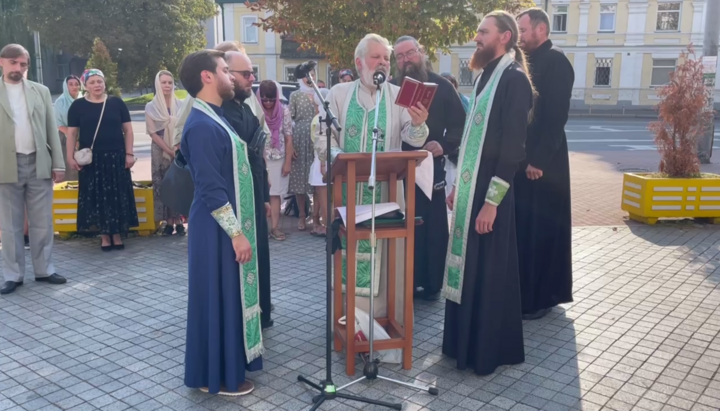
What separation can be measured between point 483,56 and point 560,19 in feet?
Answer: 123

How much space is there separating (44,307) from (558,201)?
4.41 meters

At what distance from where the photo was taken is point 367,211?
400cm

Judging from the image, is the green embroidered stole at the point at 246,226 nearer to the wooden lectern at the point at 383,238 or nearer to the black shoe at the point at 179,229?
the wooden lectern at the point at 383,238

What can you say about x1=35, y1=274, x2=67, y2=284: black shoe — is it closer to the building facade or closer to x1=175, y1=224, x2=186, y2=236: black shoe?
x1=175, y1=224, x2=186, y2=236: black shoe

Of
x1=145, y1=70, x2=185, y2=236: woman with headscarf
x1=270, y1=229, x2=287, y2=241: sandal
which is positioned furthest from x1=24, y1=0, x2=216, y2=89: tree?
x1=270, y1=229, x2=287, y2=241: sandal

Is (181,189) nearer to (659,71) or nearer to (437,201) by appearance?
(437,201)

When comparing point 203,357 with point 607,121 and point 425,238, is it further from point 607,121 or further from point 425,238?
point 607,121

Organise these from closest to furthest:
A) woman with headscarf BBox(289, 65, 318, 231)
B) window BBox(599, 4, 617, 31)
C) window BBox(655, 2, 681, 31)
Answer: woman with headscarf BBox(289, 65, 318, 231) < window BBox(655, 2, 681, 31) < window BBox(599, 4, 617, 31)

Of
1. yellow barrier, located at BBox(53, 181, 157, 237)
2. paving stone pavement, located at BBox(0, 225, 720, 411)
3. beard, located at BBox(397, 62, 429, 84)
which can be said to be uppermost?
beard, located at BBox(397, 62, 429, 84)

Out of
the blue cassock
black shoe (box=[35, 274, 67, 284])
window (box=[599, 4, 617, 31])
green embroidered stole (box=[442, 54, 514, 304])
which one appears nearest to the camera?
the blue cassock

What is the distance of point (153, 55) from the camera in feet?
132

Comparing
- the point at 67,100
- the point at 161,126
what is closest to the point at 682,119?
the point at 161,126

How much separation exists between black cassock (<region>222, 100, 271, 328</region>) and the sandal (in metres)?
3.16

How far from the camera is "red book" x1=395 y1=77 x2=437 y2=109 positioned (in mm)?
3779
